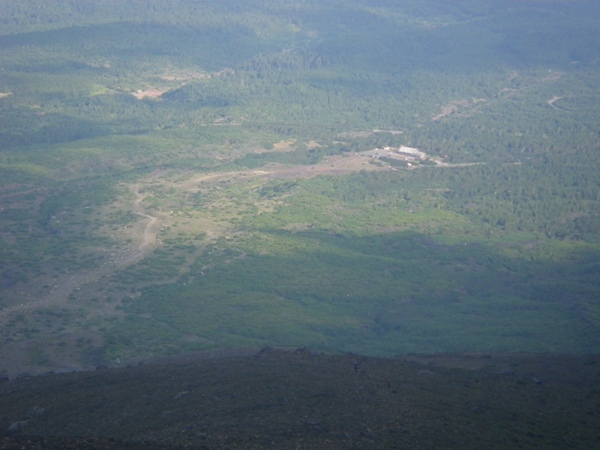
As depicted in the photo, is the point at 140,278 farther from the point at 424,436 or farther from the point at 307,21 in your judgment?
the point at 307,21

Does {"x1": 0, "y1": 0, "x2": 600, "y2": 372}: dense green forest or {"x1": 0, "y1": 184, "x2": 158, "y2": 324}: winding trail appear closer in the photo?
{"x1": 0, "y1": 184, "x2": 158, "y2": 324}: winding trail

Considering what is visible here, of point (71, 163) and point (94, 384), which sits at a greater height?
point (94, 384)

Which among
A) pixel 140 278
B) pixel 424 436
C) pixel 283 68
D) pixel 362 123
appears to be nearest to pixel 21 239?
pixel 140 278

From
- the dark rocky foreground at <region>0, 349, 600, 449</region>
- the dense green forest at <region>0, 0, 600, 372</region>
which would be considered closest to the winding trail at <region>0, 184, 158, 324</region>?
the dense green forest at <region>0, 0, 600, 372</region>

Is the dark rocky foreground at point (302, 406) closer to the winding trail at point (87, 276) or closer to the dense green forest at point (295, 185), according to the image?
the dense green forest at point (295, 185)

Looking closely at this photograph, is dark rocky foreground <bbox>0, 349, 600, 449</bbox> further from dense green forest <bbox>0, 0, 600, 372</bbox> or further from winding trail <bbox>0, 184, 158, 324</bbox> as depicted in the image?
winding trail <bbox>0, 184, 158, 324</bbox>

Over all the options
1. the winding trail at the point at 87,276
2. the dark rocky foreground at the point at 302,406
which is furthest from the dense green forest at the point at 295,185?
the dark rocky foreground at the point at 302,406
